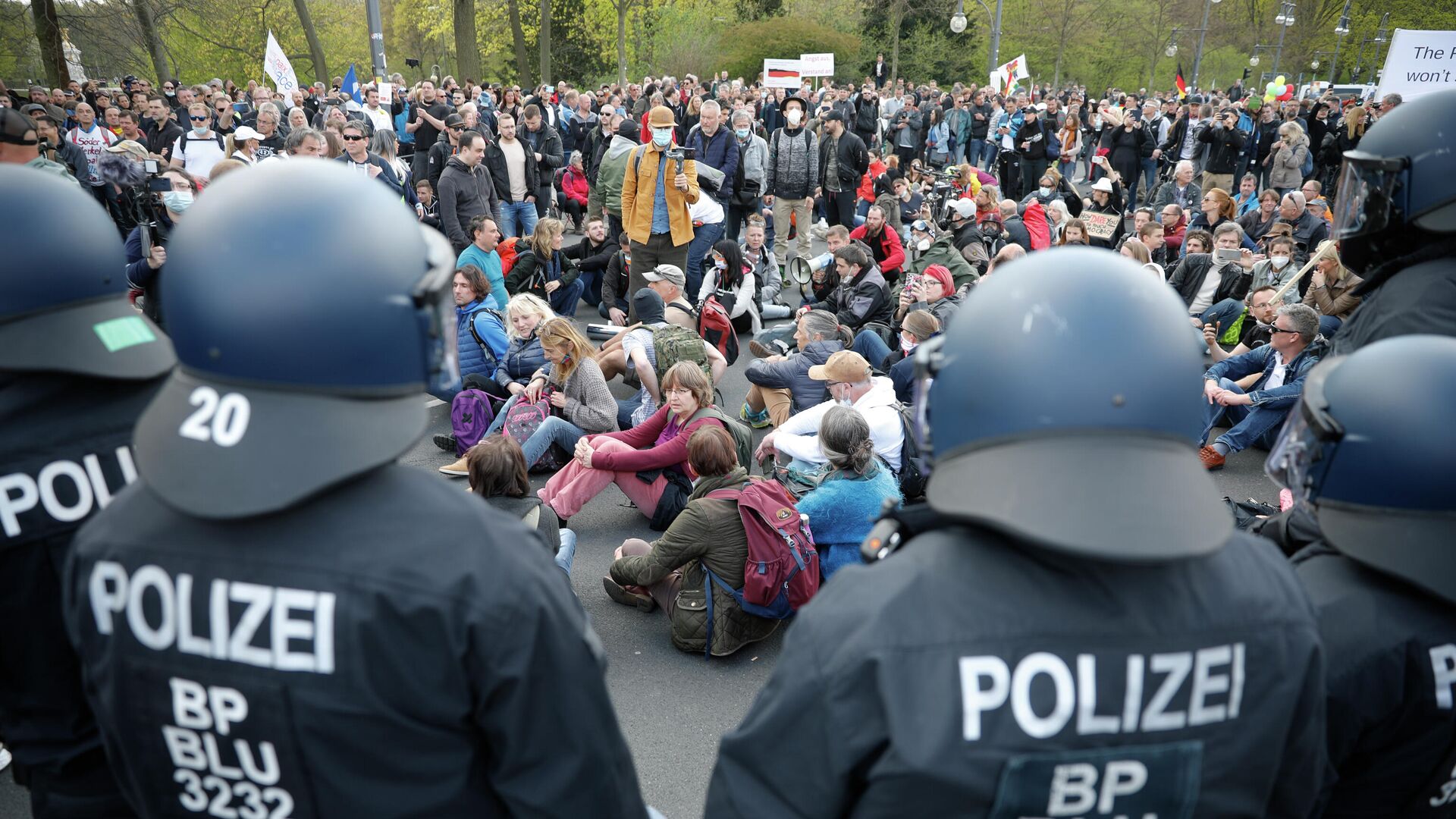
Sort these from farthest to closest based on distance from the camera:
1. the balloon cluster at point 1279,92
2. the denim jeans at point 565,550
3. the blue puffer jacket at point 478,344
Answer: the balloon cluster at point 1279,92 → the blue puffer jacket at point 478,344 → the denim jeans at point 565,550

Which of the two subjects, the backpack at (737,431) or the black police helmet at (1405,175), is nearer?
the black police helmet at (1405,175)

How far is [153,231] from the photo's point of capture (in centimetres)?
617

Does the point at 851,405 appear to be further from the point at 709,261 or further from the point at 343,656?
the point at 709,261

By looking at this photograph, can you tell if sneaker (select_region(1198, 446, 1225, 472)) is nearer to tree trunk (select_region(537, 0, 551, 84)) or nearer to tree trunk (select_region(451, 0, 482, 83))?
tree trunk (select_region(451, 0, 482, 83))

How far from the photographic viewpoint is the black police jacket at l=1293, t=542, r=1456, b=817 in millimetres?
1656

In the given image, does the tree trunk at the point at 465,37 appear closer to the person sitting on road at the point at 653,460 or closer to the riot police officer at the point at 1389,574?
the person sitting on road at the point at 653,460

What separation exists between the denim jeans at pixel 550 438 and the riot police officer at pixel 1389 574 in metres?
4.84

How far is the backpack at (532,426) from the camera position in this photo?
248 inches

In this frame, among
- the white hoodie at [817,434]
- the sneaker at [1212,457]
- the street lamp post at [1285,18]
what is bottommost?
the sneaker at [1212,457]

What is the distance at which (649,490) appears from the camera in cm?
558

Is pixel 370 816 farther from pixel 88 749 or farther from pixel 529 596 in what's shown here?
pixel 88 749

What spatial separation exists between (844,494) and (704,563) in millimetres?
740

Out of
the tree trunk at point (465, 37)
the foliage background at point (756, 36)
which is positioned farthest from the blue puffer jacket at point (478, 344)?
the foliage background at point (756, 36)

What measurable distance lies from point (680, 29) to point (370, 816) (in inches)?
1645
